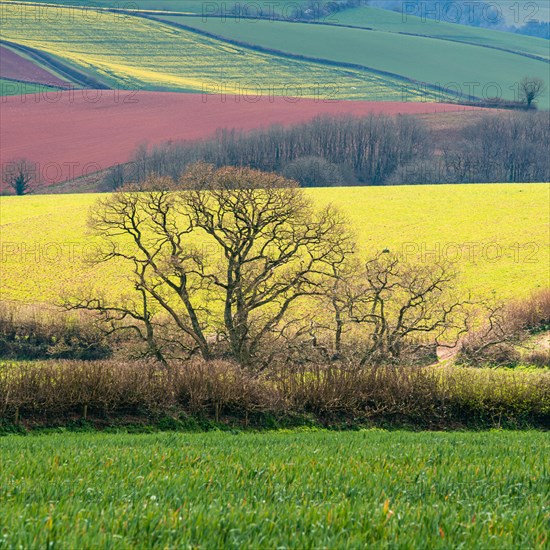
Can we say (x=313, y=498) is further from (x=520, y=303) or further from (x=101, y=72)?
(x=101, y=72)

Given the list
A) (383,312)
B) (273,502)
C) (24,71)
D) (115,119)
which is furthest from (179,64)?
(273,502)

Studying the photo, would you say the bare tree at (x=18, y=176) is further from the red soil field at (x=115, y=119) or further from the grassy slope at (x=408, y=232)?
the grassy slope at (x=408, y=232)

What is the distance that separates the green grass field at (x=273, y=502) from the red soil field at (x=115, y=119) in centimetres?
10459

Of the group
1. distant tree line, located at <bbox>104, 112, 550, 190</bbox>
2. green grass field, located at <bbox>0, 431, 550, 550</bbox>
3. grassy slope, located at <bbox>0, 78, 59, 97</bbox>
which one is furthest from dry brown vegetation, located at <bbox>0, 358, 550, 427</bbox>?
grassy slope, located at <bbox>0, 78, 59, 97</bbox>

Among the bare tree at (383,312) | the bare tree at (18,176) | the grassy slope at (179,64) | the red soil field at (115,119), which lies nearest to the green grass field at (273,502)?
the bare tree at (383,312)

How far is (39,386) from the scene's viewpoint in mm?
28078

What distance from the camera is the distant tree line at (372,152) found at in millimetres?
112688

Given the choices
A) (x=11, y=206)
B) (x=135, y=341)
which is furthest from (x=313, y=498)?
(x=11, y=206)

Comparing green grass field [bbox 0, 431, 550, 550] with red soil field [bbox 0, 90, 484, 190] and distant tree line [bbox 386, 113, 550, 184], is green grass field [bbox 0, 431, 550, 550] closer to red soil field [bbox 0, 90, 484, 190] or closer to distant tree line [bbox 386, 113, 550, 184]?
red soil field [bbox 0, 90, 484, 190]

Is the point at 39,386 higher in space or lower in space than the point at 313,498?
lower

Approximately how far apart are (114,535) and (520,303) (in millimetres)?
47859

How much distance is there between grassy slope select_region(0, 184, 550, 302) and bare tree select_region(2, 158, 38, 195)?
1405 centimetres

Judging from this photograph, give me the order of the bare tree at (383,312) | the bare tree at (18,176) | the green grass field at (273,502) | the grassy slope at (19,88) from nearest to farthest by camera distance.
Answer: the green grass field at (273,502) → the bare tree at (383,312) → the bare tree at (18,176) → the grassy slope at (19,88)

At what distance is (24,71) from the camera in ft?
524
